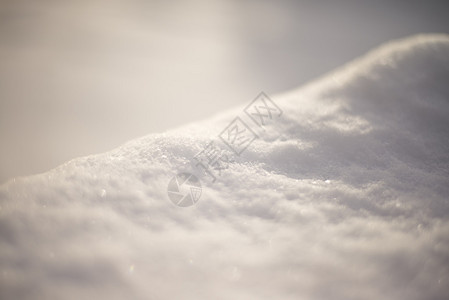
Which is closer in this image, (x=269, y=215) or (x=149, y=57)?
(x=269, y=215)

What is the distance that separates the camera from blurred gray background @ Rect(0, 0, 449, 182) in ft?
2.76

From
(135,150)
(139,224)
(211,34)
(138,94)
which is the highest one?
(211,34)

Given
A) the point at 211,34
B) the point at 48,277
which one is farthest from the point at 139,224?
the point at 211,34

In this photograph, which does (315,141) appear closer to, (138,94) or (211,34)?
(138,94)

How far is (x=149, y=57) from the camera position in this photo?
105 centimetres

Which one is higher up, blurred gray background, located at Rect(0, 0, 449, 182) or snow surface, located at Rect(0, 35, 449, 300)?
blurred gray background, located at Rect(0, 0, 449, 182)

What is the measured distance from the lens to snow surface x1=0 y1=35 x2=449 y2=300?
26cm

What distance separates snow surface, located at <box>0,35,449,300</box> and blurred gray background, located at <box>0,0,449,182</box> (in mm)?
484

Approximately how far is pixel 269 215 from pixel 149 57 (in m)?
0.90

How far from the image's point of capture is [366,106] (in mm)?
420

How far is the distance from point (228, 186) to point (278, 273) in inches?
4.4

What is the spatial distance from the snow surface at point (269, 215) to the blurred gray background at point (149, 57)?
0.48 m

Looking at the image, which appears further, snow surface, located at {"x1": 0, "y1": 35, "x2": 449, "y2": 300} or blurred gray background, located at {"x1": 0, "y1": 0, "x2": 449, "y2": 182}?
blurred gray background, located at {"x1": 0, "y1": 0, "x2": 449, "y2": 182}

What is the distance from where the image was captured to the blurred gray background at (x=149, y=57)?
842 millimetres
